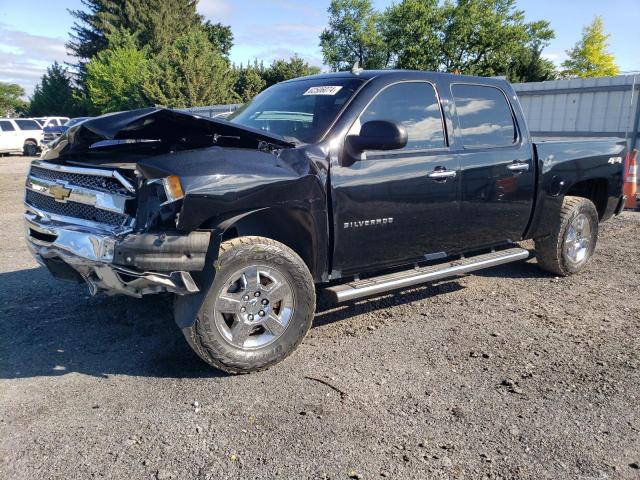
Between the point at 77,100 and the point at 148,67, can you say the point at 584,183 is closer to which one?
the point at 148,67

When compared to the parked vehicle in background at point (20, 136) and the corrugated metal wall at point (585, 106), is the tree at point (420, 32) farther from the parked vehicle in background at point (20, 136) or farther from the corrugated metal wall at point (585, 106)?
the corrugated metal wall at point (585, 106)

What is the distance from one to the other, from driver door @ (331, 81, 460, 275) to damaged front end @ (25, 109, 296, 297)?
2.14 feet

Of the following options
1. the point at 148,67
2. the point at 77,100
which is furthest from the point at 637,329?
the point at 77,100

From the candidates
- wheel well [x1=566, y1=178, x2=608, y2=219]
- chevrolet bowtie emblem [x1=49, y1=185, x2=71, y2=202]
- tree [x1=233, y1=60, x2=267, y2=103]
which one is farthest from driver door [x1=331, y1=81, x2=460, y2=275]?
tree [x1=233, y1=60, x2=267, y2=103]

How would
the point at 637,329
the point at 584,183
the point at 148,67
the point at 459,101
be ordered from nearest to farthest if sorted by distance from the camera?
the point at 637,329 < the point at 459,101 < the point at 584,183 < the point at 148,67

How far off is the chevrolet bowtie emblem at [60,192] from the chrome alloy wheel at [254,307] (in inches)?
47.9

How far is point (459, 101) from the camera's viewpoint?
4609 mm

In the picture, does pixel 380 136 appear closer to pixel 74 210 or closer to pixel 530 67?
pixel 74 210

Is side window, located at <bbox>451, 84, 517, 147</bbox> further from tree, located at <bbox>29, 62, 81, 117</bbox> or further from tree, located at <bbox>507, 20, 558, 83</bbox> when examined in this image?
tree, located at <bbox>29, 62, 81, 117</bbox>

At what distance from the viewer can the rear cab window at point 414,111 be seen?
4090 mm

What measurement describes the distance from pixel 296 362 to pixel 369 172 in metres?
1.41

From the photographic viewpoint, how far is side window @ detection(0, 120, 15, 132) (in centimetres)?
2617

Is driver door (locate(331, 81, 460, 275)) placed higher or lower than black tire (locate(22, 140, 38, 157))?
higher

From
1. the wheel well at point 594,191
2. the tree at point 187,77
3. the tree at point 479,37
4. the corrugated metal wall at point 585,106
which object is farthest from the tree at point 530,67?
the wheel well at point 594,191
